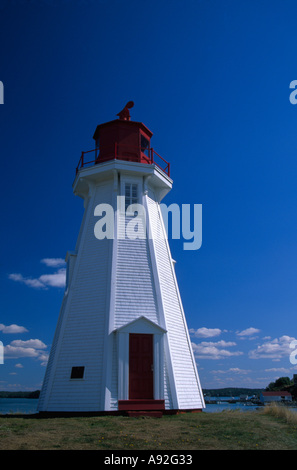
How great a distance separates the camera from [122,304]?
15766 millimetres

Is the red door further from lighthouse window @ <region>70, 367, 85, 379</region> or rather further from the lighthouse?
lighthouse window @ <region>70, 367, 85, 379</region>

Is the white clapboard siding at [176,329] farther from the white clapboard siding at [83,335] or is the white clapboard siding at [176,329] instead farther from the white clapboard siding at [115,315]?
the white clapboard siding at [83,335]

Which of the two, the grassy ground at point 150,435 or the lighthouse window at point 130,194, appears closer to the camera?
the grassy ground at point 150,435

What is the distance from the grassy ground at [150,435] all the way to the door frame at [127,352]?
2.37m

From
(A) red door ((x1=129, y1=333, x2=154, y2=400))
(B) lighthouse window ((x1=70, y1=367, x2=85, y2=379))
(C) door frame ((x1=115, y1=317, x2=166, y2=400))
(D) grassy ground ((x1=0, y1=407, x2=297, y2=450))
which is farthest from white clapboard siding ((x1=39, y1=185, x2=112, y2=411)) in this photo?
(D) grassy ground ((x1=0, y1=407, x2=297, y2=450))

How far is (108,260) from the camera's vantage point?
55.0ft

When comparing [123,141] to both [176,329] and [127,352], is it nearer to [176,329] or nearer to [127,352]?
[176,329]

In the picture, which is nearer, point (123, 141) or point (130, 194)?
point (130, 194)

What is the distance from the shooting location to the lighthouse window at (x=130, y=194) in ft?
60.9

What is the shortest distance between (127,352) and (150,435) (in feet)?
18.2

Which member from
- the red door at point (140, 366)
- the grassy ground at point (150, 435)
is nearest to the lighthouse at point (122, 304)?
the red door at point (140, 366)

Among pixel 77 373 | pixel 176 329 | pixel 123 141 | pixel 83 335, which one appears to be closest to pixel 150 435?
pixel 77 373
